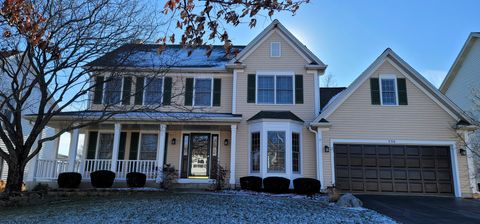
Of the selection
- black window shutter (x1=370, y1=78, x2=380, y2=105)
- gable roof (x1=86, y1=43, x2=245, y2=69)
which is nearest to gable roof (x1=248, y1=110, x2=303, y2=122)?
gable roof (x1=86, y1=43, x2=245, y2=69)

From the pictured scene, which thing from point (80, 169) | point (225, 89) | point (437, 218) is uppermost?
point (225, 89)

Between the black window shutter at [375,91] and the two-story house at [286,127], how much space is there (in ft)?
0.14

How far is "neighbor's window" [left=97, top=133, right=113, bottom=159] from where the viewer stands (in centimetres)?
1603

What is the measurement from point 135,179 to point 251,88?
6.25m

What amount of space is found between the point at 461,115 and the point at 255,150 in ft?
28.0

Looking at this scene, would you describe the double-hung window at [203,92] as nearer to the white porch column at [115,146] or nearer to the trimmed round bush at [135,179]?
the white porch column at [115,146]

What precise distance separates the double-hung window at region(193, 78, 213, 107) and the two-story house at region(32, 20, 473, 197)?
46mm

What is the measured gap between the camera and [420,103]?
1489cm

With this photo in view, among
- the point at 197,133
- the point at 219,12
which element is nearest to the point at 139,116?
the point at 197,133

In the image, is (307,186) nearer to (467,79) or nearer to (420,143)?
(420,143)

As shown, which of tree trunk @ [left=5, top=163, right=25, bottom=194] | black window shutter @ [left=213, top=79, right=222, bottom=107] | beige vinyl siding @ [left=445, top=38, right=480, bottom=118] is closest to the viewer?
tree trunk @ [left=5, top=163, right=25, bottom=194]

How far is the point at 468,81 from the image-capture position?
20516mm

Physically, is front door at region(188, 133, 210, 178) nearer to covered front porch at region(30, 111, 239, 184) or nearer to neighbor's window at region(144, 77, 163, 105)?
covered front porch at region(30, 111, 239, 184)

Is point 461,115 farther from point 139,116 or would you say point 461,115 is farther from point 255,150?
point 139,116
